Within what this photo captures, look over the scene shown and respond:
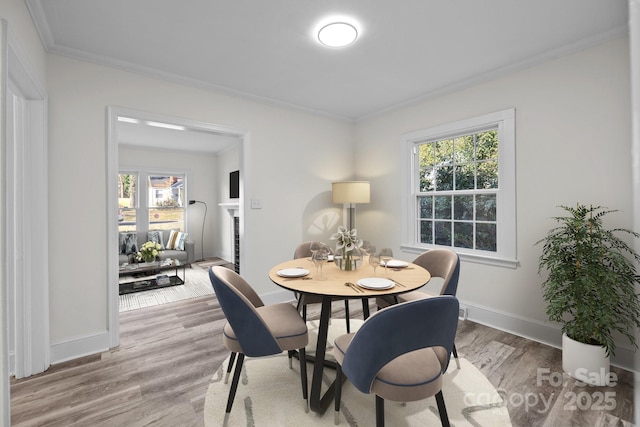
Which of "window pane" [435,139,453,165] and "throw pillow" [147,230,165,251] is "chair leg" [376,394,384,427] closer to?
"window pane" [435,139,453,165]

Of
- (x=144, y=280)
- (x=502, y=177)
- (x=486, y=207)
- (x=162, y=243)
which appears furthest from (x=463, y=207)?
(x=162, y=243)

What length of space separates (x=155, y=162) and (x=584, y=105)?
7099 mm

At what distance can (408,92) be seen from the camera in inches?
135

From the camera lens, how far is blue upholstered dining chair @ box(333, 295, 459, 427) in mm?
1271

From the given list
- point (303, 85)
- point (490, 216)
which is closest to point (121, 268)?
point (303, 85)

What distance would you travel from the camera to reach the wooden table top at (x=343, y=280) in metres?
1.72

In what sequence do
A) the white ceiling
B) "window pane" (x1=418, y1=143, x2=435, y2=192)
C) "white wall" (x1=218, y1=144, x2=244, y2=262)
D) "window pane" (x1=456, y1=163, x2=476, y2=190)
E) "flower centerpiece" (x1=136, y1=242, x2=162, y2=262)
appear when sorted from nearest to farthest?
the white ceiling, "window pane" (x1=456, y1=163, x2=476, y2=190), "window pane" (x1=418, y1=143, x2=435, y2=192), "flower centerpiece" (x1=136, y1=242, x2=162, y2=262), "white wall" (x1=218, y1=144, x2=244, y2=262)

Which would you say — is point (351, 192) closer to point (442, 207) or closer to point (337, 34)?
point (442, 207)

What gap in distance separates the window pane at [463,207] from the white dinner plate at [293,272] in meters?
2.11

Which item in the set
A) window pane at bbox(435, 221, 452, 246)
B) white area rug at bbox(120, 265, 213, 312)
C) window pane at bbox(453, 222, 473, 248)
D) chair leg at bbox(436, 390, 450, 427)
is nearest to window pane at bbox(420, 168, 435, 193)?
window pane at bbox(435, 221, 452, 246)

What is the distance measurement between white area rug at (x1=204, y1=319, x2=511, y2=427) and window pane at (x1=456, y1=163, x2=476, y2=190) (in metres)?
1.90

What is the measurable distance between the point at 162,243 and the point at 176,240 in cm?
34

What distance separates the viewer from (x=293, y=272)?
210 centimetres

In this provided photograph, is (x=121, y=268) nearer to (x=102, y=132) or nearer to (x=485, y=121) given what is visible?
(x=102, y=132)
